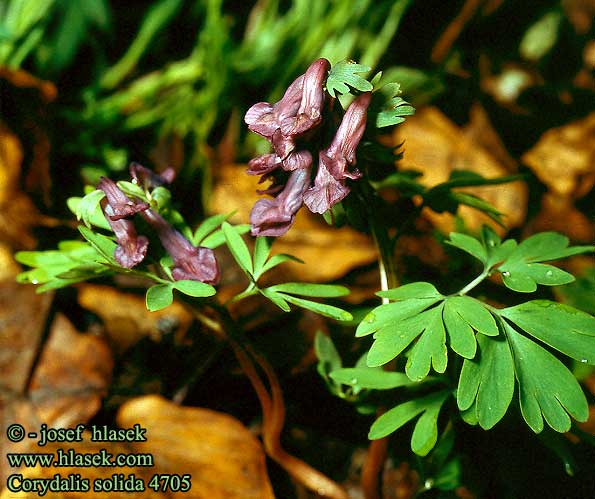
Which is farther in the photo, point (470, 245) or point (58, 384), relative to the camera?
point (58, 384)

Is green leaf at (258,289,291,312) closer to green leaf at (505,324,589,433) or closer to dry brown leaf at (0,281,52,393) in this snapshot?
green leaf at (505,324,589,433)

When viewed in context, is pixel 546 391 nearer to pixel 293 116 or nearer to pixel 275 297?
pixel 275 297

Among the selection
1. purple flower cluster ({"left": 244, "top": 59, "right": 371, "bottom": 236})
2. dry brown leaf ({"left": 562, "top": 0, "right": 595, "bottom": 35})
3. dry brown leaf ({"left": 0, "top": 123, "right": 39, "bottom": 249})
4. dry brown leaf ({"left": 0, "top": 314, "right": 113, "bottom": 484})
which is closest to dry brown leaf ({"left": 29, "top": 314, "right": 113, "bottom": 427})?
dry brown leaf ({"left": 0, "top": 314, "right": 113, "bottom": 484})

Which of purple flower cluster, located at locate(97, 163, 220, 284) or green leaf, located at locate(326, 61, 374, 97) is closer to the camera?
green leaf, located at locate(326, 61, 374, 97)

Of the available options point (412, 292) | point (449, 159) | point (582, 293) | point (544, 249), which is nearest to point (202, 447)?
point (412, 292)

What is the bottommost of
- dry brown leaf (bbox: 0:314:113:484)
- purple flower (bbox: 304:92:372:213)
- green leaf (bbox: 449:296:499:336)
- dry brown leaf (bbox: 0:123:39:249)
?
dry brown leaf (bbox: 0:314:113:484)

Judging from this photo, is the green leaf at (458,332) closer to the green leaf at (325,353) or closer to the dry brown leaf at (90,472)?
the green leaf at (325,353)

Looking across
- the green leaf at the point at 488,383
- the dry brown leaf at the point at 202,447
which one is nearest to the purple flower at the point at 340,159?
the green leaf at the point at 488,383
